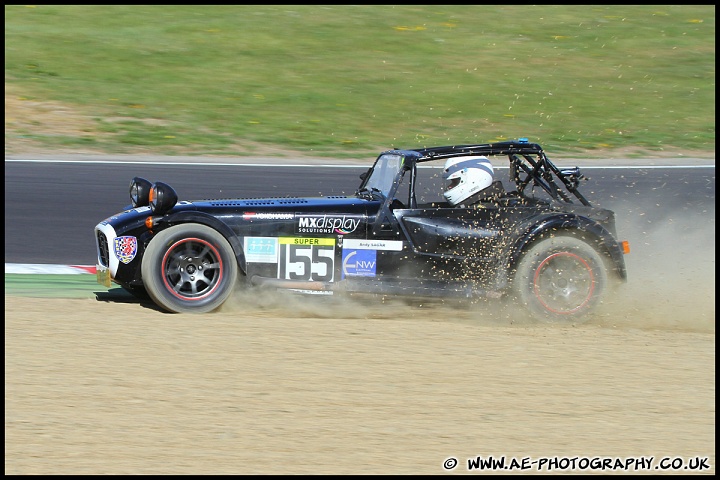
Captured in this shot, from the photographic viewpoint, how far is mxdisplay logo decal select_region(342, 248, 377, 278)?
23.9 feet

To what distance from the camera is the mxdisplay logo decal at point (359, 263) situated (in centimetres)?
729

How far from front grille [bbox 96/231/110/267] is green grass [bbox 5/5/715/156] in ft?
21.4

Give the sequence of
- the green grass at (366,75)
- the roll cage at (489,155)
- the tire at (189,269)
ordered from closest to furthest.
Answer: the tire at (189,269), the roll cage at (489,155), the green grass at (366,75)

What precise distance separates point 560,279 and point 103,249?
356 centimetres

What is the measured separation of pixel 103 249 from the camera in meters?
7.45

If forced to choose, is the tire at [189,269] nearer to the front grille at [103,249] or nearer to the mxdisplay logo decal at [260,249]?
the mxdisplay logo decal at [260,249]

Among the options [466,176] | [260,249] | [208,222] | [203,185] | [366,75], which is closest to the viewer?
[208,222]

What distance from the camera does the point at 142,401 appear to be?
17.1 feet

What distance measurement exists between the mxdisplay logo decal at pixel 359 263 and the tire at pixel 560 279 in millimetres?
1100

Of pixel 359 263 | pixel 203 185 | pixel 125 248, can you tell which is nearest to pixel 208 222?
pixel 125 248

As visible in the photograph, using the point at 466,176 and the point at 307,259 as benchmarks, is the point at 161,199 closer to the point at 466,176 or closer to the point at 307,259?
the point at 307,259

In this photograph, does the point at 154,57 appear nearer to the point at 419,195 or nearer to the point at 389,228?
the point at 419,195

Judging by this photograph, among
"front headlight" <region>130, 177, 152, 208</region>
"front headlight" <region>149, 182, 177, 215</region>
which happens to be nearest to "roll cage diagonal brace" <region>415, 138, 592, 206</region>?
"front headlight" <region>149, 182, 177, 215</region>

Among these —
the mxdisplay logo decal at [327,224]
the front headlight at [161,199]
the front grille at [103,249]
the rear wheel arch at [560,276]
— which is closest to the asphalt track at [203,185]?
the front grille at [103,249]
